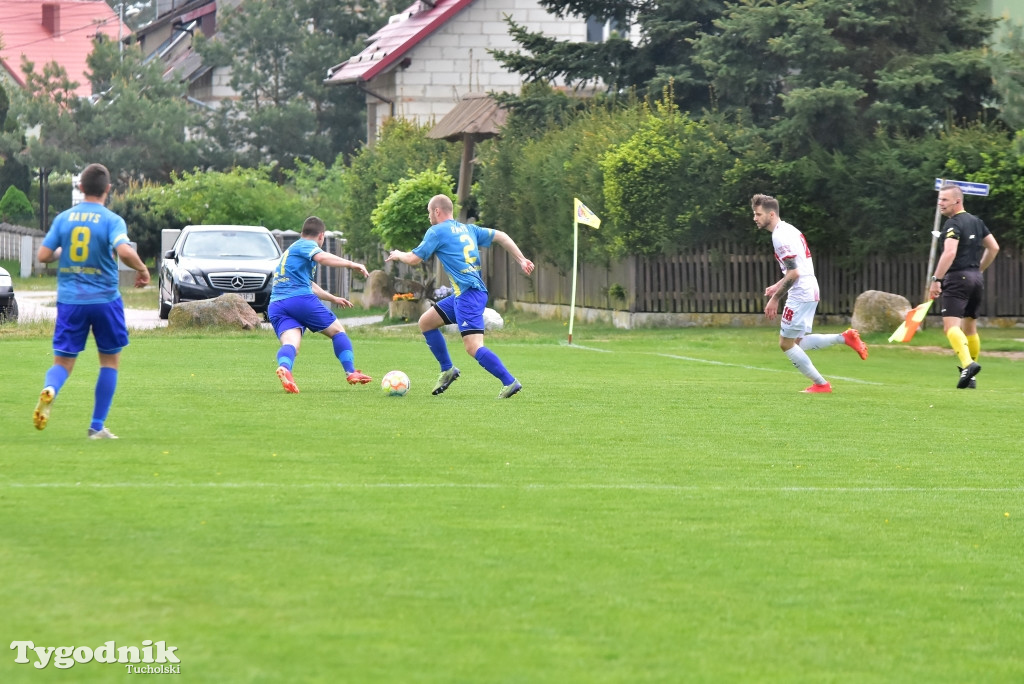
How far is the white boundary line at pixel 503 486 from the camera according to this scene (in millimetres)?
8664

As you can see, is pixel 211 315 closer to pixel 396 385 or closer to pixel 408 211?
pixel 408 211

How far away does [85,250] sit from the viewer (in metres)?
10.8

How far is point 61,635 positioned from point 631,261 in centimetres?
2558

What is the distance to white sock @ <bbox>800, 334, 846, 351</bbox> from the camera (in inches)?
628

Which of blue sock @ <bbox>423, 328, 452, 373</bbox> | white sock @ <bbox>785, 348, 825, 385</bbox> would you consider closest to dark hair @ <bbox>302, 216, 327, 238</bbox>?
blue sock @ <bbox>423, 328, 452, 373</bbox>

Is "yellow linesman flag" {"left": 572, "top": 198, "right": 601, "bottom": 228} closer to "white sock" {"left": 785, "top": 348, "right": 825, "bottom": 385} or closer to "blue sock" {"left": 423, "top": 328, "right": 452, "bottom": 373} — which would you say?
"white sock" {"left": 785, "top": 348, "right": 825, "bottom": 385}

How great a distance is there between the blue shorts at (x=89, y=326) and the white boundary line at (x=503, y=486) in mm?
2368

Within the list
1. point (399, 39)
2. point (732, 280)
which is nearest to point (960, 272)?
point (732, 280)

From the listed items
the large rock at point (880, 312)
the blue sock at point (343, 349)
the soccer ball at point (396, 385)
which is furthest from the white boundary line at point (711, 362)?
the blue sock at point (343, 349)

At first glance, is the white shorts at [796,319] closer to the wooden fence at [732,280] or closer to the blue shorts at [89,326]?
the blue shorts at [89,326]

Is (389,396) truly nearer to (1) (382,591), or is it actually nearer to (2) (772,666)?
(1) (382,591)

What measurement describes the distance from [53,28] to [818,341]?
302ft

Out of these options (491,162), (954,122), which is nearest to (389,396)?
(954,122)

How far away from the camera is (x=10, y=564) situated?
6.54 metres
